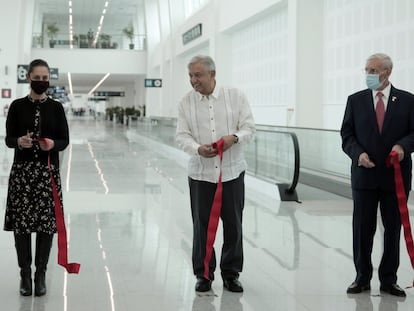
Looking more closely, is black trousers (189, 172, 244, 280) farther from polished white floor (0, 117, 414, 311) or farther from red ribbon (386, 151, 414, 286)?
red ribbon (386, 151, 414, 286)

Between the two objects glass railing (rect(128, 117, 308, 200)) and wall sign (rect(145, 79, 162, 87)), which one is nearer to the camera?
glass railing (rect(128, 117, 308, 200))

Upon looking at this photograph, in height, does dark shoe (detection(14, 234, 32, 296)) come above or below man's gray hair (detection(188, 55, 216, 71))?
below

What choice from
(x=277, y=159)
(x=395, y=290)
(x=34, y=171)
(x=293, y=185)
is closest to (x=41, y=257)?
(x=34, y=171)

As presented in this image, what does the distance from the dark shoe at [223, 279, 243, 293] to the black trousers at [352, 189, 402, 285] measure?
93 cm

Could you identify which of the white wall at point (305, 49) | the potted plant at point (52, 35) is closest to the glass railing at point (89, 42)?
the potted plant at point (52, 35)

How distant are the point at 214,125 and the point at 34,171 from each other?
1394 millimetres

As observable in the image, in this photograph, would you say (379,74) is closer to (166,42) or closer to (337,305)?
(337,305)

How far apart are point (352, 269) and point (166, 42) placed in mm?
34128

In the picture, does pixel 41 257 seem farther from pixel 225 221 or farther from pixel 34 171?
pixel 225 221

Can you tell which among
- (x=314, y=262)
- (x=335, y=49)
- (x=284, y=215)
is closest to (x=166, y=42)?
(x=335, y=49)

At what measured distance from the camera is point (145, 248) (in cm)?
695

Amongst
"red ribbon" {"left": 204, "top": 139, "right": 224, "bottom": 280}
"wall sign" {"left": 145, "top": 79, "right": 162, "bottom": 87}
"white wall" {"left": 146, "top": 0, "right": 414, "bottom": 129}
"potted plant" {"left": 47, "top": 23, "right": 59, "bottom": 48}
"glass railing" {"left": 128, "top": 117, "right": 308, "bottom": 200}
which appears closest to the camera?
"red ribbon" {"left": 204, "top": 139, "right": 224, "bottom": 280}

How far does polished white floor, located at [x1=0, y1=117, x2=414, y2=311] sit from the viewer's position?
16.3 ft

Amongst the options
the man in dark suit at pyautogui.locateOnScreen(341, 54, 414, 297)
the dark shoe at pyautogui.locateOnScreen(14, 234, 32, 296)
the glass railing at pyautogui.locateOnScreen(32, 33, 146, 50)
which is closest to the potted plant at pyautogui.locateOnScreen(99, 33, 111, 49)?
the glass railing at pyautogui.locateOnScreen(32, 33, 146, 50)
